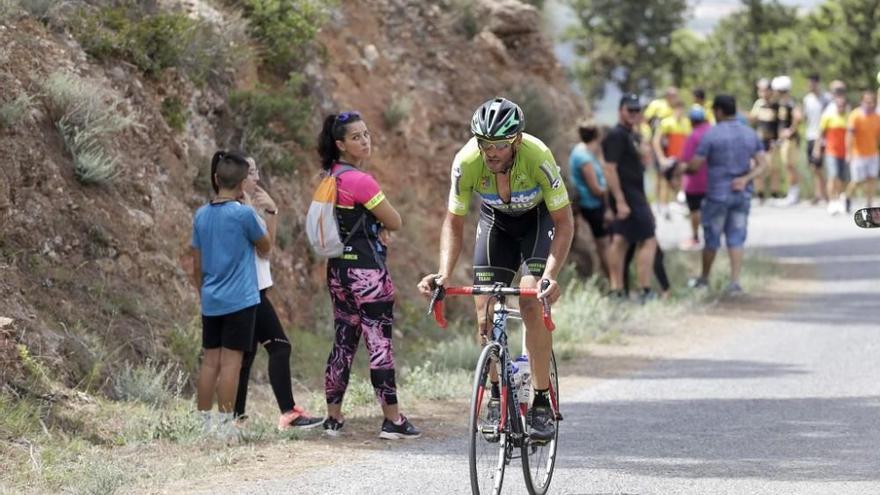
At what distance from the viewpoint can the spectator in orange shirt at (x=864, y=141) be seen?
26.7 m

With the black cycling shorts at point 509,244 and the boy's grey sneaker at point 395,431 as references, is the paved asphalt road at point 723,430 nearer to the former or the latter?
the boy's grey sneaker at point 395,431

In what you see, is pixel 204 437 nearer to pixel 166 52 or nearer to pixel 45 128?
pixel 45 128

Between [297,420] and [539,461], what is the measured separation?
2418 millimetres

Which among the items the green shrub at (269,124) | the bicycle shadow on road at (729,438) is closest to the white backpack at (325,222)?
the bicycle shadow on road at (729,438)

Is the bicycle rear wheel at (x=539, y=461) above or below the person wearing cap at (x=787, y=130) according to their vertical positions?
below

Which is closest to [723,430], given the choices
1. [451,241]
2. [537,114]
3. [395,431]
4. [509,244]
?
[395,431]

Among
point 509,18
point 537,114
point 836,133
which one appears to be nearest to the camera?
point 537,114

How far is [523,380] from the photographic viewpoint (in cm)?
810

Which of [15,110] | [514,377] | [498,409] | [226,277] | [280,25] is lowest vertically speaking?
[498,409]

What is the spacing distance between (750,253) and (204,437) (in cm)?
1460

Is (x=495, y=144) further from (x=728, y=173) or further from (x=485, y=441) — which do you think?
(x=728, y=173)

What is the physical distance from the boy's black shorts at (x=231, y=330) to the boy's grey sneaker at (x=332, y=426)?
2.35ft

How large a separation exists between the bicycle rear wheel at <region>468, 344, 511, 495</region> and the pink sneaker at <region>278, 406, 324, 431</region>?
8.74ft

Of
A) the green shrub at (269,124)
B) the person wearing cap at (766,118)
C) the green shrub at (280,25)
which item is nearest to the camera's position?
the green shrub at (269,124)
